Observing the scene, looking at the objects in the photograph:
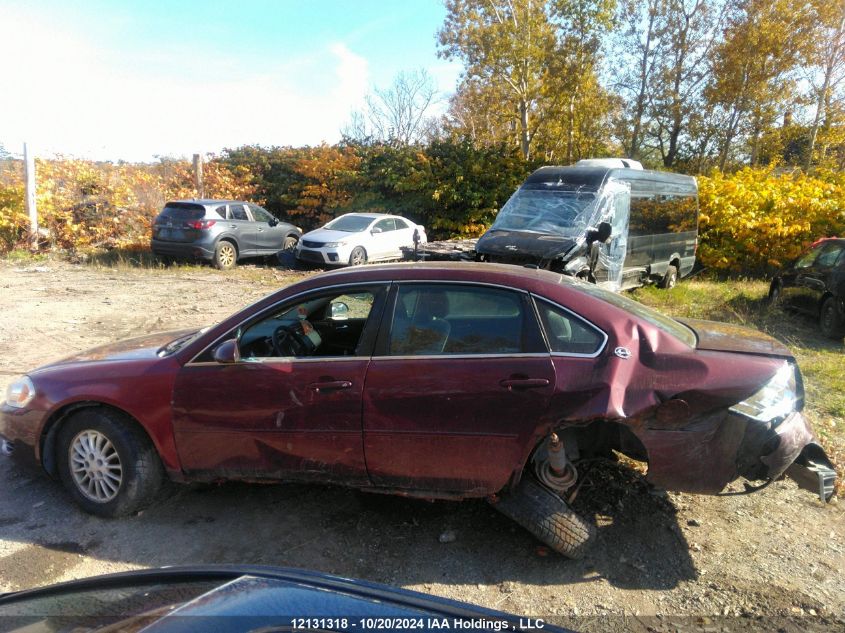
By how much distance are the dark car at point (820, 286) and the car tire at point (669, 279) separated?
95.2 inches

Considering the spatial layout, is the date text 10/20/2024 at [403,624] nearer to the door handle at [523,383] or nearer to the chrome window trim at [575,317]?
the door handle at [523,383]

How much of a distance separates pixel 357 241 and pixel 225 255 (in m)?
3.31

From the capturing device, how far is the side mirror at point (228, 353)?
12.2 feet

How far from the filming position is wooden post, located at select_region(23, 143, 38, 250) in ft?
54.7

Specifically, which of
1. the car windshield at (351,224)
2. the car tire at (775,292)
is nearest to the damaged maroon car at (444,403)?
the car tire at (775,292)

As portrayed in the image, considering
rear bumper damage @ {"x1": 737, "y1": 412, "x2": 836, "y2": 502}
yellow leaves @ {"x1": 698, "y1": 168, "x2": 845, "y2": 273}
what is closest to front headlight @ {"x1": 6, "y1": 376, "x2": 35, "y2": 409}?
rear bumper damage @ {"x1": 737, "y1": 412, "x2": 836, "y2": 502}

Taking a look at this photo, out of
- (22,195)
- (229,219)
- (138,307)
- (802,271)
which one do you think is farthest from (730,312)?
(22,195)

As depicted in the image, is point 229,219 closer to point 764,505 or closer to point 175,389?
point 175,389

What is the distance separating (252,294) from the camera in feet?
40.4

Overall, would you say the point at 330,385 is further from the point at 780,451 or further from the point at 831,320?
the point at 831,320

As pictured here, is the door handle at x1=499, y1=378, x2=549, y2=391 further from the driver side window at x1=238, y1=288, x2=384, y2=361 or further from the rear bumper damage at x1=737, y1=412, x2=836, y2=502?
the rear bumper damage at x1=737, y1=412, x2=836, y2=502

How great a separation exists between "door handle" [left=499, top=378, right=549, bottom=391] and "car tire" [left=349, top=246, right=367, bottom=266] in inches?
506

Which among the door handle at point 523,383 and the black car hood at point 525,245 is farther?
the black car hood at point 525,245

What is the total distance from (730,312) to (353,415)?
8627 millimetres
